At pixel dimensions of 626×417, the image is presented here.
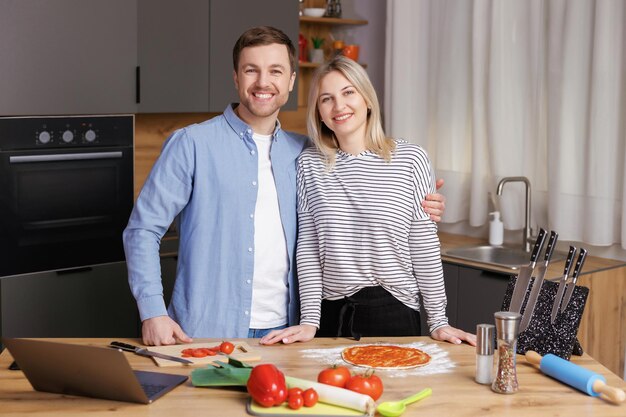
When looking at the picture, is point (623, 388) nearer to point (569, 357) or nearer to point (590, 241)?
point (569, 357)

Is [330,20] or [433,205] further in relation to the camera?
[330,20]

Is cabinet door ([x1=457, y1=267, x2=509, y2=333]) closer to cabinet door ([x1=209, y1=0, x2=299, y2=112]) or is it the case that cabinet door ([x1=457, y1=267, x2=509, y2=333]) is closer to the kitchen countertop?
the kitchen countertop

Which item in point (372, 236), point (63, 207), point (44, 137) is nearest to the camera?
point (372, 236)

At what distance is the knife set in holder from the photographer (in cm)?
230

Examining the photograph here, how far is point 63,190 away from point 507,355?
94.2 inches

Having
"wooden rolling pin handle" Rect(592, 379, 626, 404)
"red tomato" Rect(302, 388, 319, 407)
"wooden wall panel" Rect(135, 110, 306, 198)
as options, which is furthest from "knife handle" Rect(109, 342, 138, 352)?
"wooden wall panel" Rect(135, 110, 306, 198)

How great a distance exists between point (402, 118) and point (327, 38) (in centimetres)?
75

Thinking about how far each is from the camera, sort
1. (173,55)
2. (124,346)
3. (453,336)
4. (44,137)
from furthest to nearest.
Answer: (173,55) < (44,137) < (453,336) < (124,346)

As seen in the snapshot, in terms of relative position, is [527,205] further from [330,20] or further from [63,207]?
[63,207]

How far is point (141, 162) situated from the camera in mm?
4574

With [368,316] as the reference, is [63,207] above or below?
above

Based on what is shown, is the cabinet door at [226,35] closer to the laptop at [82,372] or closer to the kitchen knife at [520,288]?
the kitchen knife at [520,288]

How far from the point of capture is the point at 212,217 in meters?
2.70

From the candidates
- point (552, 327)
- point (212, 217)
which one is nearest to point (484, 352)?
point (552, 327)
